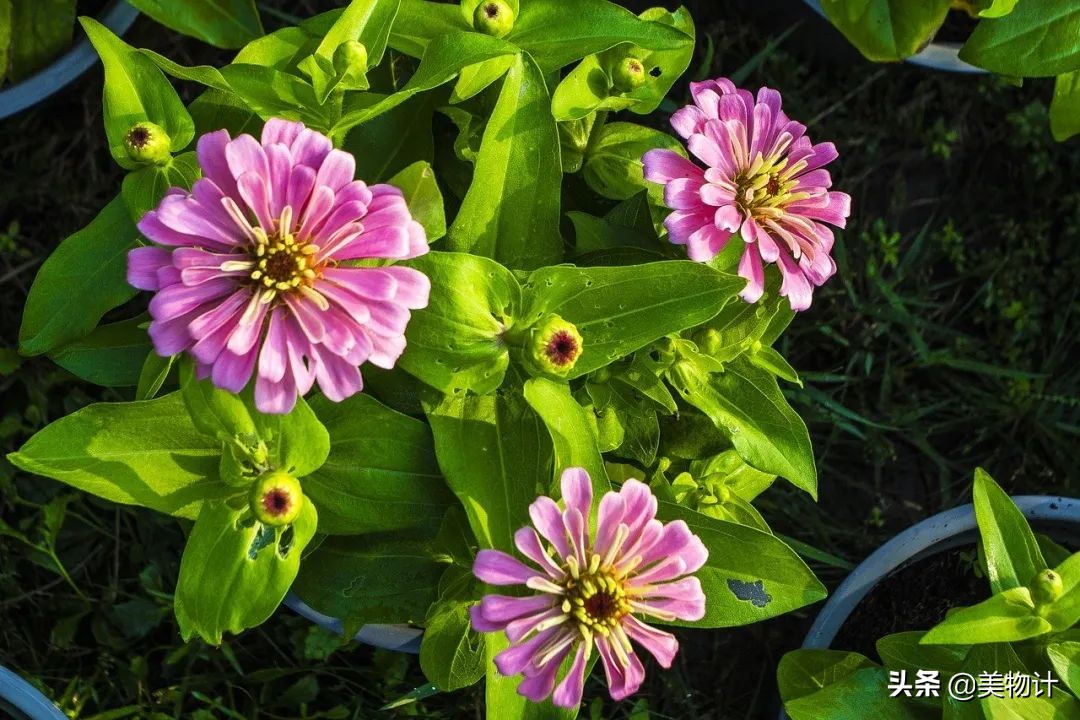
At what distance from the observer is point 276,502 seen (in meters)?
0.75

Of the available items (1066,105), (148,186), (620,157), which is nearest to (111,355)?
(148,186)

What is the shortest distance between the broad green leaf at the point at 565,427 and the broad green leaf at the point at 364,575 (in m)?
0.24

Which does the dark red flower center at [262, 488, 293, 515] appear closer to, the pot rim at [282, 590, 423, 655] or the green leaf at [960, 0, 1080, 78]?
the pot rim at [282, 590, 423, 655]

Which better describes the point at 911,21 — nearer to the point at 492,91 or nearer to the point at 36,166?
the point at 492,91

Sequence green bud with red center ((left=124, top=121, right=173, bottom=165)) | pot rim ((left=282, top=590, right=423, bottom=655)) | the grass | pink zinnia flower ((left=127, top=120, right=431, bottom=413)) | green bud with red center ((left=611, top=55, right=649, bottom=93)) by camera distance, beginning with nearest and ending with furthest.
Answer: pink zinnia flower ((left=127, top=120, right=431, bottom=413)) → green bud with red center ((left=124, top=121, right=173, bottom=165)) → green bud with red center ((left=611, top=55, right=649, bottom=93)) → pot rim ((left=282, top=590, right=423, bottom=655)) → the grass

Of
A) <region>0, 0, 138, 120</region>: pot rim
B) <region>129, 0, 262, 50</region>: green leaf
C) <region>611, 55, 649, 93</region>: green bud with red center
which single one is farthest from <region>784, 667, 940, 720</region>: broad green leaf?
<region>0, 0, 138, 120</region>: pot rim

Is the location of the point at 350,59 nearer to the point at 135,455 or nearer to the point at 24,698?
the point at 135,455

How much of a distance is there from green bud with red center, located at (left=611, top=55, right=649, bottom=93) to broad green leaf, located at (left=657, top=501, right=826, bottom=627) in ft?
1.21

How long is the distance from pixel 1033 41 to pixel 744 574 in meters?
0.64

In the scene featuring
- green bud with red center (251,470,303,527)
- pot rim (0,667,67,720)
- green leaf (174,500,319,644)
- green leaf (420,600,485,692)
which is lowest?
pot rim (0,667,67,720)

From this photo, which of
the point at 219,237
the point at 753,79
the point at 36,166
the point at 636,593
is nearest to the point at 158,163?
the point at 219,237

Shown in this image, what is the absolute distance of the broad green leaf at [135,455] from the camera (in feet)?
2.66

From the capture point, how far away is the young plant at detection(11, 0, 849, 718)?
0.71 metres

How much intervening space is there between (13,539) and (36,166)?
0.51 metres
